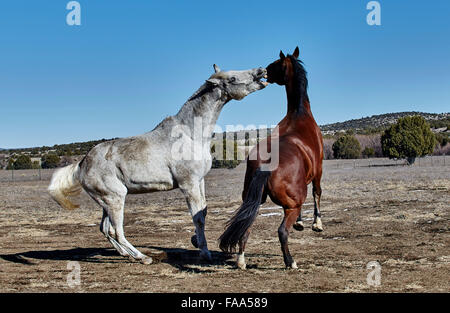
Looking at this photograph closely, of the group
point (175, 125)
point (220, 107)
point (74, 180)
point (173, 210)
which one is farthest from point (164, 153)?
point (173, 210)

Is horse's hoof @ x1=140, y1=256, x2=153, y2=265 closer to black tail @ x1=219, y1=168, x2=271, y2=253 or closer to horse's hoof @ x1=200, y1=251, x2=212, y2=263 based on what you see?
→ horse's hoof @ x1=200, y1=251, x2=212, y2=263

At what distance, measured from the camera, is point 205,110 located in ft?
21.7

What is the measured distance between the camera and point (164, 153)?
21.2ft

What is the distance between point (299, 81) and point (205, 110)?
1506mm

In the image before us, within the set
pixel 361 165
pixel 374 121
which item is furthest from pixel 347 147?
pixel 374 121

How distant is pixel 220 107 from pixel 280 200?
6.02 ft

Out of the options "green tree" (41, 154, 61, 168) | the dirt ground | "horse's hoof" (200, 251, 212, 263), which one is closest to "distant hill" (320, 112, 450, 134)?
"green tree" (41, 154, 61, 168)

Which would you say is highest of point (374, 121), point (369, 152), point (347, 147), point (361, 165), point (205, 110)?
point (374, 121)

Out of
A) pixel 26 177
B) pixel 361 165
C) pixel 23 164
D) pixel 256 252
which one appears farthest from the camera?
pixel 23 164

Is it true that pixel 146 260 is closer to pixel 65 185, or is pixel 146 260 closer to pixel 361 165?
pixel 65 185

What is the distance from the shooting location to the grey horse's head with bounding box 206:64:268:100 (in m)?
6.49

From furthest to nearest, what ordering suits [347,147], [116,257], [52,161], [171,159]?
[52,161] < [347,147] < [116,257] < [171,159]

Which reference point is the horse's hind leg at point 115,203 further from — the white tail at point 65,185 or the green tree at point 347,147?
the green tree at point 347,147

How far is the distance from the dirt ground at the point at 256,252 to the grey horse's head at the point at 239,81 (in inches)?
99.9
